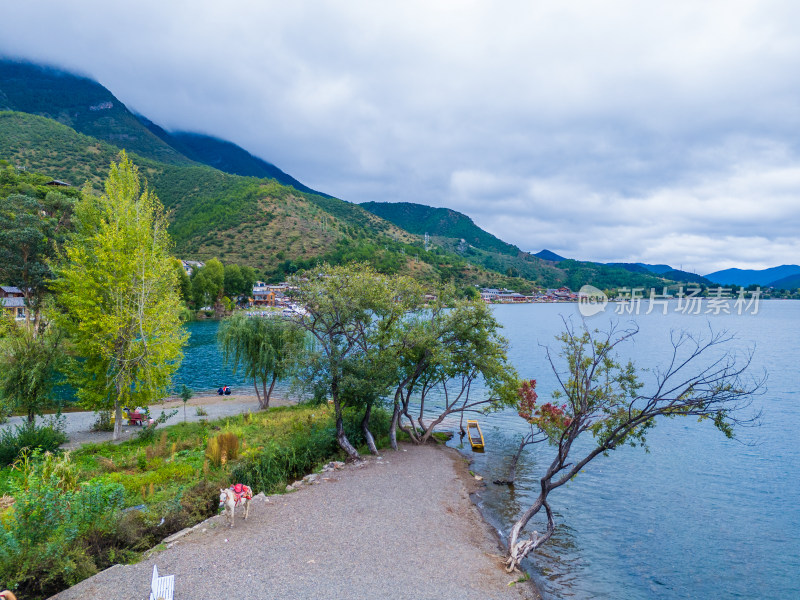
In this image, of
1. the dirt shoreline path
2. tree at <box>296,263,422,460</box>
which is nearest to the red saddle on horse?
the dirt shoreline path

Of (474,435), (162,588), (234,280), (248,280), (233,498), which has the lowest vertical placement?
(474,435)

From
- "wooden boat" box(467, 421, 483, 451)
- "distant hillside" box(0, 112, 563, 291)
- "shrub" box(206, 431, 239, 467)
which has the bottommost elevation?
"wooden boat" box(467, 421, 483, 451)

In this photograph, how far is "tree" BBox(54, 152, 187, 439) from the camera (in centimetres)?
1930

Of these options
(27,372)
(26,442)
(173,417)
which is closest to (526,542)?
(26,442)

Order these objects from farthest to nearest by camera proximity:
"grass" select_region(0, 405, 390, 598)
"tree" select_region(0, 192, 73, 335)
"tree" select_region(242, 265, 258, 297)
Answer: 1. "tree" select_region(242, 265, 258, 297)
2. "tree" select_region(0, 192, 73, 335)
3. "grass" select_region(0, 405, 390, 598)

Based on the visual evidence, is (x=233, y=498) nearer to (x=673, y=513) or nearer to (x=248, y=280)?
(x=673, y=513)

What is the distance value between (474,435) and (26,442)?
67.1ft

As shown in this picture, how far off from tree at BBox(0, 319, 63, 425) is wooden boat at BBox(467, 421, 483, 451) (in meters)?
19.8

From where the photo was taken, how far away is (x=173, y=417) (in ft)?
84.5

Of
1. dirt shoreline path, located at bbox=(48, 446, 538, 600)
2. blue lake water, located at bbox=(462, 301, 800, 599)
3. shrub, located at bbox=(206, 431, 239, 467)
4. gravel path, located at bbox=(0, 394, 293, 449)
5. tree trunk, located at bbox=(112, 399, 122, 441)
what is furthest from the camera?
gravel path, located at bbox=(0, 394, 293, 449)

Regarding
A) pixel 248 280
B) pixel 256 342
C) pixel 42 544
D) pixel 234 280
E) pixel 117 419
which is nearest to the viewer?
pixel 42 544

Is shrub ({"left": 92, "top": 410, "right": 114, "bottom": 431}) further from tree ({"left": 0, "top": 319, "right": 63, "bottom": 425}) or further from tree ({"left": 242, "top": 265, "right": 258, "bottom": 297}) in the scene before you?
tree ({"left": 242, "top": 265, "right": 258, "bottom": 297})

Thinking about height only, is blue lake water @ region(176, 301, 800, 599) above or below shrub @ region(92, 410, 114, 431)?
above

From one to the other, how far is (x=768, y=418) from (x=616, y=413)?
26700mm
